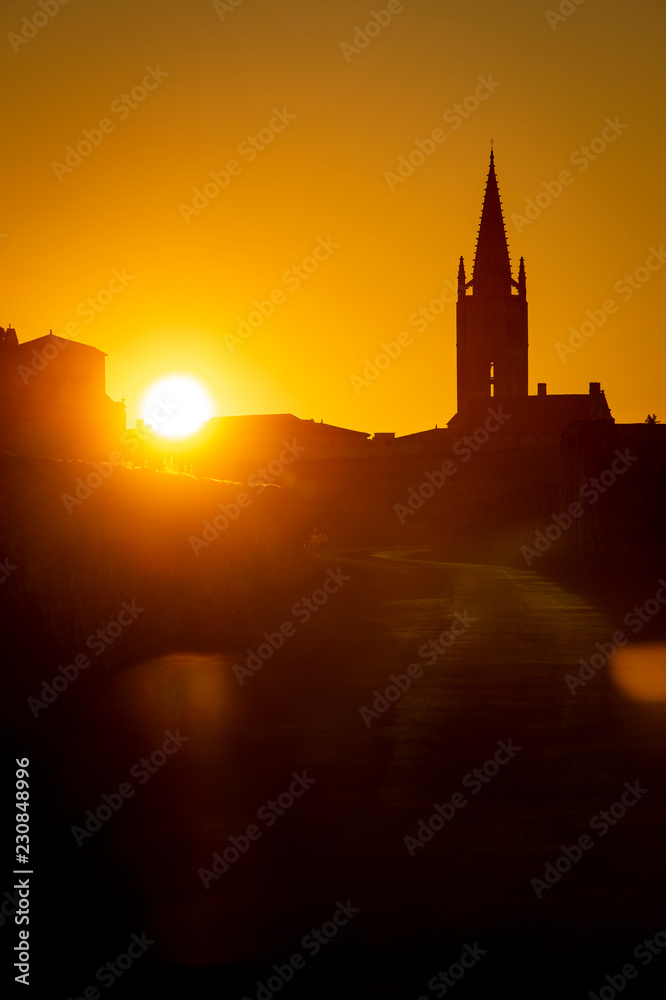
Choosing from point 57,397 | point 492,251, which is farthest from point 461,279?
point 57,397

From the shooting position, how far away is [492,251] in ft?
461

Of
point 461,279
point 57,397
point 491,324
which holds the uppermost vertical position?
point 461,279

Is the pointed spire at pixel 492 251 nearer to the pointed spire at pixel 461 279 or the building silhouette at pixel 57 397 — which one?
the pointed spire at pixel 461 279

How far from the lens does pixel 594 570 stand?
3691cm

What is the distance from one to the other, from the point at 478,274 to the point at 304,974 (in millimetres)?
140580

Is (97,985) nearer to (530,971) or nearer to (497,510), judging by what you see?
(530,971)

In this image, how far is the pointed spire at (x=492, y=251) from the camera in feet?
461

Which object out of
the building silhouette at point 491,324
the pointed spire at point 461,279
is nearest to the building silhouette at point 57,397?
the building silhouette at point 491,324

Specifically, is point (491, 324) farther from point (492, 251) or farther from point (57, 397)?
point (57, 397)

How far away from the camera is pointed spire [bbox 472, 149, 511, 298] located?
461 feet

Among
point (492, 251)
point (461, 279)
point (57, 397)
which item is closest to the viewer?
point (57, 397)

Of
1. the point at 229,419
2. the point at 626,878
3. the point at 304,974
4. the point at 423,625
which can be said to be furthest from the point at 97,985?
the point at 229,419

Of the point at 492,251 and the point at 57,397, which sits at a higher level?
the point at 492,251

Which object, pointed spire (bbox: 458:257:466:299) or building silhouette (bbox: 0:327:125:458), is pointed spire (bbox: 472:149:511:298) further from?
building silhouette (bbox: 0:327:125:458)
